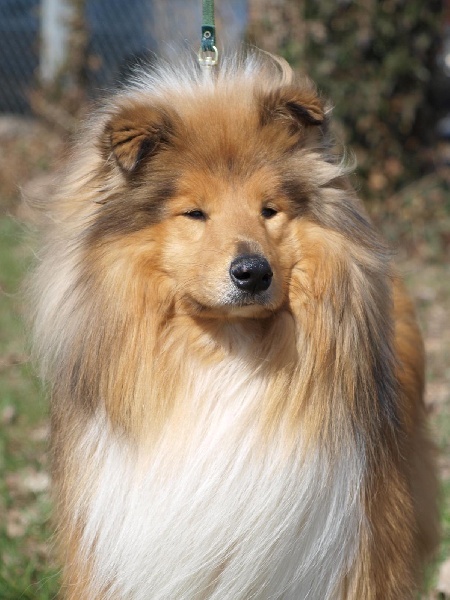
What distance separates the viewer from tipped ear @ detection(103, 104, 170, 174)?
112 inches

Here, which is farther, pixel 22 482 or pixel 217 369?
pixel 22 482

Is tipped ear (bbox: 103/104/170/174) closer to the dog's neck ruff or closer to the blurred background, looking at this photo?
the dog's neck ruff

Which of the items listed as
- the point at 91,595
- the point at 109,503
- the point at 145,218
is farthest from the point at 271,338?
the point at 91,595

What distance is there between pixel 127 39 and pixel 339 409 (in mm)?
8569

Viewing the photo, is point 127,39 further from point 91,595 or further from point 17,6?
point 91,595

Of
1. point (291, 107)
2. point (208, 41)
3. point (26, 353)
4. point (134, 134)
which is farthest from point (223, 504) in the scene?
point (208, 41)

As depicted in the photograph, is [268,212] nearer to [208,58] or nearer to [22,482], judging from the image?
[208,58]

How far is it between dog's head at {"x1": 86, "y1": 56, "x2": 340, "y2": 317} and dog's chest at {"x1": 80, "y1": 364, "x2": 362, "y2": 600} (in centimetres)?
37

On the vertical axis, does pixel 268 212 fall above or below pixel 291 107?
below

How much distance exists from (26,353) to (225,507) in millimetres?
1092

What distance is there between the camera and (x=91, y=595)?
119 inches

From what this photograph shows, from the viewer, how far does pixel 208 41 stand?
340cm

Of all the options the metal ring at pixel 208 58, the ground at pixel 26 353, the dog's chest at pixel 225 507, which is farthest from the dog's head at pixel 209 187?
the ground at pixel 26 353

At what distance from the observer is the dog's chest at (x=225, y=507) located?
9.42ft
